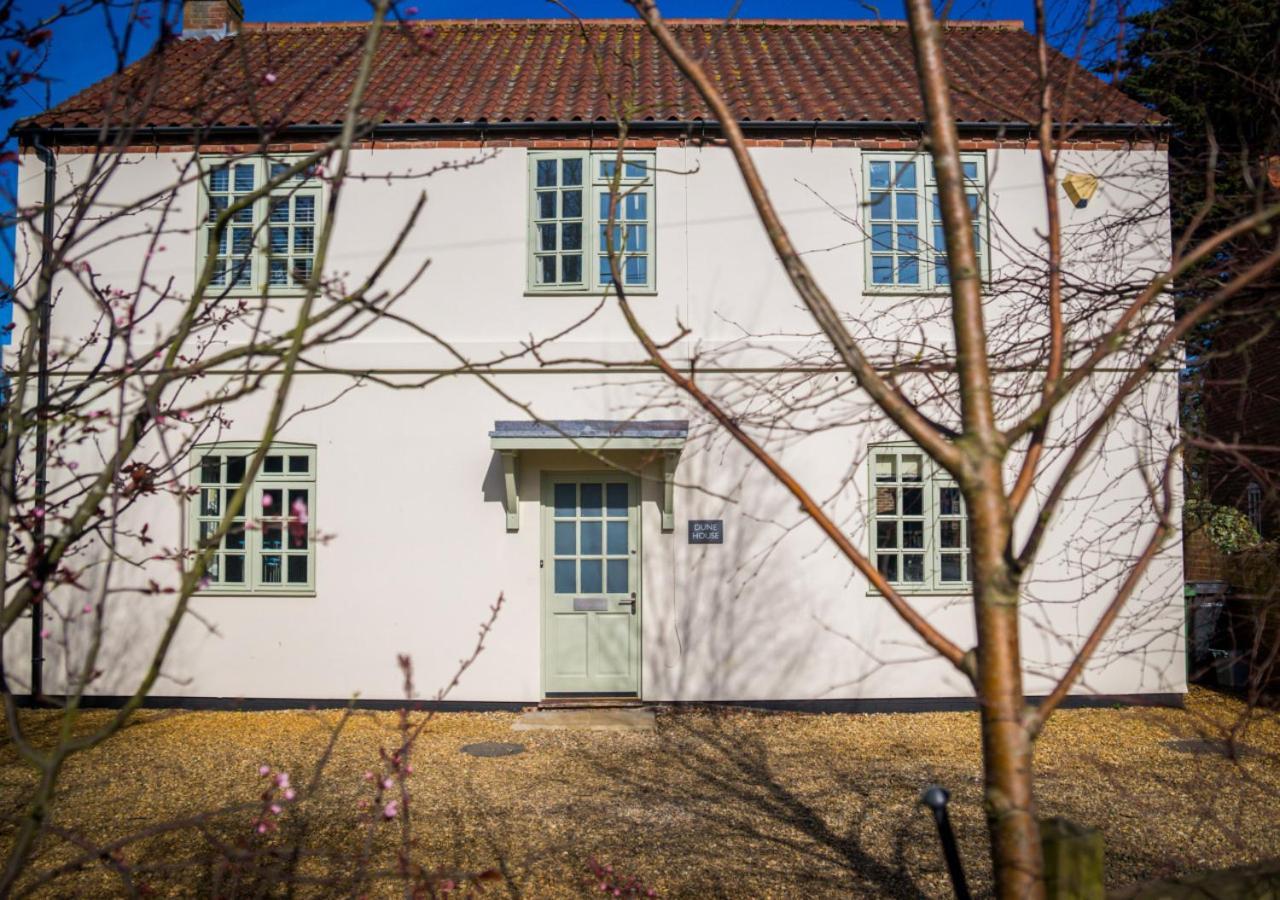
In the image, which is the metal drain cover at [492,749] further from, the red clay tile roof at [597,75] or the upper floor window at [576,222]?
the red clay tile roof at [597,75]

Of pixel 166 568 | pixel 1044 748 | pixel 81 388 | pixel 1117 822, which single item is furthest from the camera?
pixel 166 568

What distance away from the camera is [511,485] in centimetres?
968

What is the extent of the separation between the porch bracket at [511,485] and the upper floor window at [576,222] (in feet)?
5.81

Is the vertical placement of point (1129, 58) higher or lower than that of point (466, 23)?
lower

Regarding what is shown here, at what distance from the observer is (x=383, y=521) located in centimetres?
998

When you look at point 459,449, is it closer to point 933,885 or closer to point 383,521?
point 383,521

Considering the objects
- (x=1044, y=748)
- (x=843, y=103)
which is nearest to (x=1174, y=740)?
(x=1044, y=748)

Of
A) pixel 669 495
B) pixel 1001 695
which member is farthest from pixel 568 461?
pixel 1001 695

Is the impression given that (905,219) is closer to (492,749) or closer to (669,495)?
(669,495)

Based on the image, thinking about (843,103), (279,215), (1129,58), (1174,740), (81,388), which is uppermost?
(843,103)

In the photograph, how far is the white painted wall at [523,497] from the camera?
32.3 feet

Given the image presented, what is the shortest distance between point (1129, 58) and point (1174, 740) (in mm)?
7238

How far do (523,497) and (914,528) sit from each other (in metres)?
3.94

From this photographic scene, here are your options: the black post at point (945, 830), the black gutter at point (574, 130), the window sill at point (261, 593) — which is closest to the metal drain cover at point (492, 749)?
the window sill at point (261, 593)
